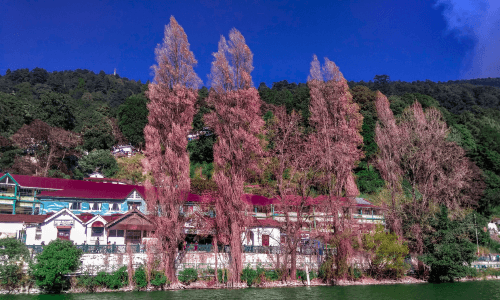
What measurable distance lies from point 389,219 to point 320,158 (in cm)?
906

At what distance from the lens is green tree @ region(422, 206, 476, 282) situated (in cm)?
3050

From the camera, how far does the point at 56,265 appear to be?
23.3 m

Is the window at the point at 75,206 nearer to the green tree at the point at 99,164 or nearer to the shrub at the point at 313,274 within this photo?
the green tree at the point at 99,164

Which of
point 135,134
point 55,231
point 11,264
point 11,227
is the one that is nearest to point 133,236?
point 55,231

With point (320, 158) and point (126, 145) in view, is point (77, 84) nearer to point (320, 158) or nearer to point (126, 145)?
point (126, 145)

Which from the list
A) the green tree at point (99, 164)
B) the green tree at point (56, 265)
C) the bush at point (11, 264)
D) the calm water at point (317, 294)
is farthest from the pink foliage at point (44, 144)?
the calm water at point (317, 294)

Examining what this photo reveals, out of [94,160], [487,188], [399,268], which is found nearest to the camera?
[399,268]

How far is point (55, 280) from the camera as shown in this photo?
23469mm

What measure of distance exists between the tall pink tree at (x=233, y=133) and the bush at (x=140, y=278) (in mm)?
5699

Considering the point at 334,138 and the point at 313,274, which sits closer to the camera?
the point at 313,274

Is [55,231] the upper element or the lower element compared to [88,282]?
upper

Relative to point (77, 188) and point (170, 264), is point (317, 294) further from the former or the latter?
point (77, 188)

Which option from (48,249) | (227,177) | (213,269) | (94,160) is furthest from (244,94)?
(94,160)

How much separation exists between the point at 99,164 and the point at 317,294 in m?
43.8
